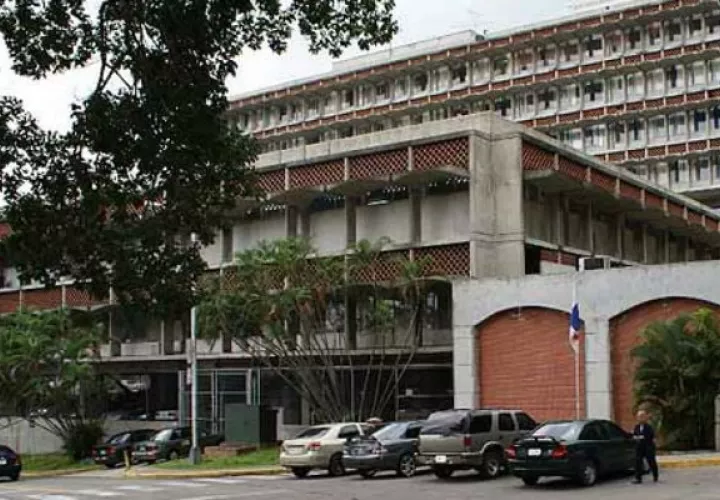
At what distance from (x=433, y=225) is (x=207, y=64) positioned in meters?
26.9

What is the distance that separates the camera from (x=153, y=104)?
553 inches

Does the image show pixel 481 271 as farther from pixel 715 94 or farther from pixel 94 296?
pixel 715 94

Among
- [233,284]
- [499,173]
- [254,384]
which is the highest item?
[499,173]

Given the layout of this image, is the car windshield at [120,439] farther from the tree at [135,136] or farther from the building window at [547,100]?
the building window at [547,100]

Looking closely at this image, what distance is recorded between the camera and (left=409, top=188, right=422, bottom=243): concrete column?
4141 cm

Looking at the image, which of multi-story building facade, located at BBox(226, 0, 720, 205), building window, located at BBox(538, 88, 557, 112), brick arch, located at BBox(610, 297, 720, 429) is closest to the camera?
brick arch, located at BBox(610, 297, 720, 429)

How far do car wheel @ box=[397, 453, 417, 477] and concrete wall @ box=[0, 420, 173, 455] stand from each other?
27130 millimetres

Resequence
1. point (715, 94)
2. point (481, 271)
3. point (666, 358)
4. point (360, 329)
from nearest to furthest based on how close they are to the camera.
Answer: point (666, 358), point (481, 271), point (360, 329), point (715, 94)

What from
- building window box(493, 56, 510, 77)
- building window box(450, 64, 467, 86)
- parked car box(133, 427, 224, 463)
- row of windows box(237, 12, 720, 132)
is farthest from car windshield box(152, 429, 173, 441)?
building window box(450, 64, 467, 86)

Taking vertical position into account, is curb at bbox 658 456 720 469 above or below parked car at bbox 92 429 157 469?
above

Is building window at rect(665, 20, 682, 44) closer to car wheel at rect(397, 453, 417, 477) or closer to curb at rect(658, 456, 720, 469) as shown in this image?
curb at rect(658, 456, 720, 469)

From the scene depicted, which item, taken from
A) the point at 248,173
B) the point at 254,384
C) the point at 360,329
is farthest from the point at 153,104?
the point at 254,384

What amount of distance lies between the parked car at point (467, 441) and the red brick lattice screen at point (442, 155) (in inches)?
524

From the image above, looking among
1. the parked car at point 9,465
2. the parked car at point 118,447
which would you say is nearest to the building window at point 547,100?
the parked car at point 118,447
